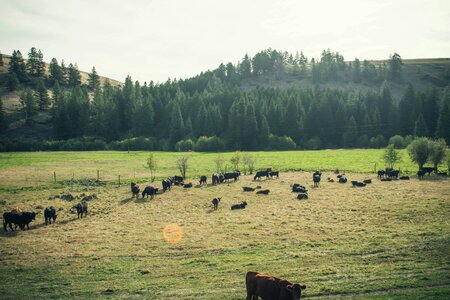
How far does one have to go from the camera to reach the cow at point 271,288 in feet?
36.8

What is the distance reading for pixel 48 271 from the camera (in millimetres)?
16859

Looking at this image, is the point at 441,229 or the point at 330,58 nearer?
the point at 441,229

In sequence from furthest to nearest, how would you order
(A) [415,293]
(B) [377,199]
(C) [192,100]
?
(C) [192,100]
(B) [377,199]
(A) [415,293]

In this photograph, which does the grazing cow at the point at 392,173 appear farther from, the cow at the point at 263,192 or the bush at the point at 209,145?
the bush at the point at 209,145

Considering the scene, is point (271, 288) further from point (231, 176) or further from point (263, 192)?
point (231, 176)

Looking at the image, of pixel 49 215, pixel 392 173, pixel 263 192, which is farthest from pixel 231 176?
pixel 49 215

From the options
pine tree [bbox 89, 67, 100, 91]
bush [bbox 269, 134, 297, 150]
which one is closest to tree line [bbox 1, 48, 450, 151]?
bush [bbox 269, 134, 297, 150]

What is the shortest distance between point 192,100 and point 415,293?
11788 centimetres

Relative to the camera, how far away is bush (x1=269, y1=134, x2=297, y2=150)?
98.2m

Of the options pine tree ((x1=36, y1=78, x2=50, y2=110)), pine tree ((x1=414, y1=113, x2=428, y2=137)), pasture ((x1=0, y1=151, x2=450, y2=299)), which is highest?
pine tree ((x1=36, y1=78, x2=50, y2=110))

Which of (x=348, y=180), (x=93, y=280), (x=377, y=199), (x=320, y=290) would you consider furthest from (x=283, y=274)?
(x=348, y=180)

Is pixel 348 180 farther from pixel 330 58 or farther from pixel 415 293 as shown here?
pixel 330 58

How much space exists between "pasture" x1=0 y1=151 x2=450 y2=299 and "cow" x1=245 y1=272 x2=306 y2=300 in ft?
3.90

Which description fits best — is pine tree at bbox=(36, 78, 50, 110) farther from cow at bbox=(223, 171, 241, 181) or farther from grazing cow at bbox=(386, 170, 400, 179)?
grazing cow at bbox=(386, 170, 400, 179)
